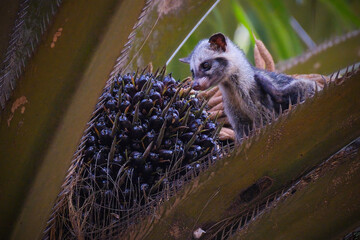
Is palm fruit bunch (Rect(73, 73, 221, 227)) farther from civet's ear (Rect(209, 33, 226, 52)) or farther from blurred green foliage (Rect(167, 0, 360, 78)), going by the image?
blurred green foliage (Rect(167, 0, 360, 78))

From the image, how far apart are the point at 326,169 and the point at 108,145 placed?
547mm

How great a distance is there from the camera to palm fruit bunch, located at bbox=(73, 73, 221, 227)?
3.56 feet

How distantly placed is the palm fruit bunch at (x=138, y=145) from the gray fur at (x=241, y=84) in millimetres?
412

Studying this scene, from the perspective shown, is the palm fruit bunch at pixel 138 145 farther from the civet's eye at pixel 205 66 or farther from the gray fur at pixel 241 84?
the civet's eye at pixel 205 66

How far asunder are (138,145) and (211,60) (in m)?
0.91

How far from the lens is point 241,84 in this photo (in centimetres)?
185

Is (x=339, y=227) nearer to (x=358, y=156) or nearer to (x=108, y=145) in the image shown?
(x=358, y=156)

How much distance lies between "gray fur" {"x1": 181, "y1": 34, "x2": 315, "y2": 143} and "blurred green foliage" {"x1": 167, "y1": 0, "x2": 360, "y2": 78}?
383mm

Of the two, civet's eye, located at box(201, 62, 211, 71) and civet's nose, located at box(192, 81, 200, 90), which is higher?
civet's eye, located at box(201, 62, 211, 71)

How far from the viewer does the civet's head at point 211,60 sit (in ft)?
6.21

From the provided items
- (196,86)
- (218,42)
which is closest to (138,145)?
(196,86)

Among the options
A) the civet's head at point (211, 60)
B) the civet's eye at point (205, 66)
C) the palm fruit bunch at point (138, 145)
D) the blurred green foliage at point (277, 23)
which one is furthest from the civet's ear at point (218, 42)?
the palm fruit bunch at point (138, 145)

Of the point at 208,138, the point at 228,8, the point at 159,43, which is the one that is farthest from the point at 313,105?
the point at 228,8

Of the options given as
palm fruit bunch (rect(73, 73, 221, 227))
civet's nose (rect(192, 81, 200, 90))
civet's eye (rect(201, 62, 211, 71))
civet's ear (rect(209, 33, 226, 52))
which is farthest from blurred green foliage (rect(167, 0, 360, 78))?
palm fruit bunch (rect(73, 73, 221, 227))
